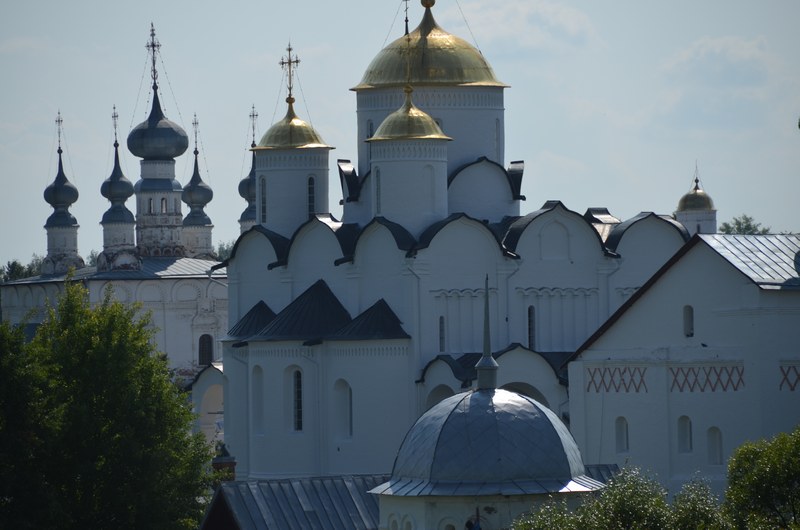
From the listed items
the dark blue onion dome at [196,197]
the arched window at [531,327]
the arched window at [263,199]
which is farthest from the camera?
the dark blue onion dome at [196,197]

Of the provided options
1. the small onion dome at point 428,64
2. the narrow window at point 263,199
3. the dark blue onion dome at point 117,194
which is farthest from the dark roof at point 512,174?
the dark blue onion dome at point 117,194

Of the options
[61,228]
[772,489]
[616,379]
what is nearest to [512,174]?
[616,379]

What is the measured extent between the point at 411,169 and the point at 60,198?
3726 cm

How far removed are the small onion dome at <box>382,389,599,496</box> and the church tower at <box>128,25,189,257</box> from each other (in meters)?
44.1

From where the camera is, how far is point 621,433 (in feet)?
121

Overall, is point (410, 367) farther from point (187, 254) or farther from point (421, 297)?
point (187, 254)

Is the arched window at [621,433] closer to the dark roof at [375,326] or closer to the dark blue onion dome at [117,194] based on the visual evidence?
the dark roof at [375,326]

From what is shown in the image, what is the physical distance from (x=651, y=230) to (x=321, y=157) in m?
7.19

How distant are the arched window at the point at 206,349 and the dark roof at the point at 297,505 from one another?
4181 cm

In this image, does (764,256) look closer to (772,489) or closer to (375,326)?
(772,489)

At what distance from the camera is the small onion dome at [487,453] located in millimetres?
28344

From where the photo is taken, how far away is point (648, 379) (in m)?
36.4

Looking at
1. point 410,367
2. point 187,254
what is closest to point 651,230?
point 410,367

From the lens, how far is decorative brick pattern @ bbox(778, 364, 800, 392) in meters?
34.0
